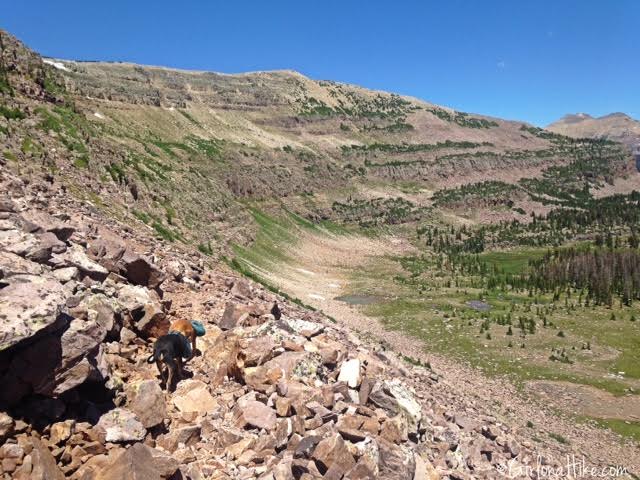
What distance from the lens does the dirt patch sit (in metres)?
21.5

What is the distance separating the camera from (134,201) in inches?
1041

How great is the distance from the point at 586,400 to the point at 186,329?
2189 centimetres

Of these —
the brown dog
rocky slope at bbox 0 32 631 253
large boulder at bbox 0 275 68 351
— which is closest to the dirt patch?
the brown dog

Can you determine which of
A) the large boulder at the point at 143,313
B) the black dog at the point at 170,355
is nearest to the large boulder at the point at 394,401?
the black dog at the point at 170,355

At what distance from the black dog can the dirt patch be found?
66.7ft

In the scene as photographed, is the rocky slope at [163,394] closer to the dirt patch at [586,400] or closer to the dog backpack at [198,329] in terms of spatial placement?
the dog backpack at [198,329]

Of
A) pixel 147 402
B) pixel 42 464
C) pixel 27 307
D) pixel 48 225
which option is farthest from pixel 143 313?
pixel 42 464

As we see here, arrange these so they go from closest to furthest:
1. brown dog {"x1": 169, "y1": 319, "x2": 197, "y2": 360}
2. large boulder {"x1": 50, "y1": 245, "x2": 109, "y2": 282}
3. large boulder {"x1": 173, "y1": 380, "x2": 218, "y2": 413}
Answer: large boulder {"x1": 173, "y1": 380, "x2": 218, "y2": 413}
large boulder {"x1": 50, "y1": 245, "x2": 109, "y2": 282}
brown dog {"x1": 169, "y1": 319, "x2": 197, "y2": 360}

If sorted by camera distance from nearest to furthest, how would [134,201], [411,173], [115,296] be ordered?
[115,296]
[134,201]
[411,173]

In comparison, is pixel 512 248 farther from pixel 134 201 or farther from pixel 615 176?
pixel 615 176

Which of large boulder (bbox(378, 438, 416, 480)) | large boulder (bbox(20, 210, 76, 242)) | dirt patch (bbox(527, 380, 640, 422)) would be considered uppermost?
large boulder (bbox(20, 210, 76, 242))

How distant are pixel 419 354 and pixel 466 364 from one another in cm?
298

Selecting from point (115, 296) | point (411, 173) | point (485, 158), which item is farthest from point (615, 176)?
point (115, 296)

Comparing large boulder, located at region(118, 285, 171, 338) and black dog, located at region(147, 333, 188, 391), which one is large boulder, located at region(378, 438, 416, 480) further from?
large boulder, located at region(118, 285, 171, 338)
